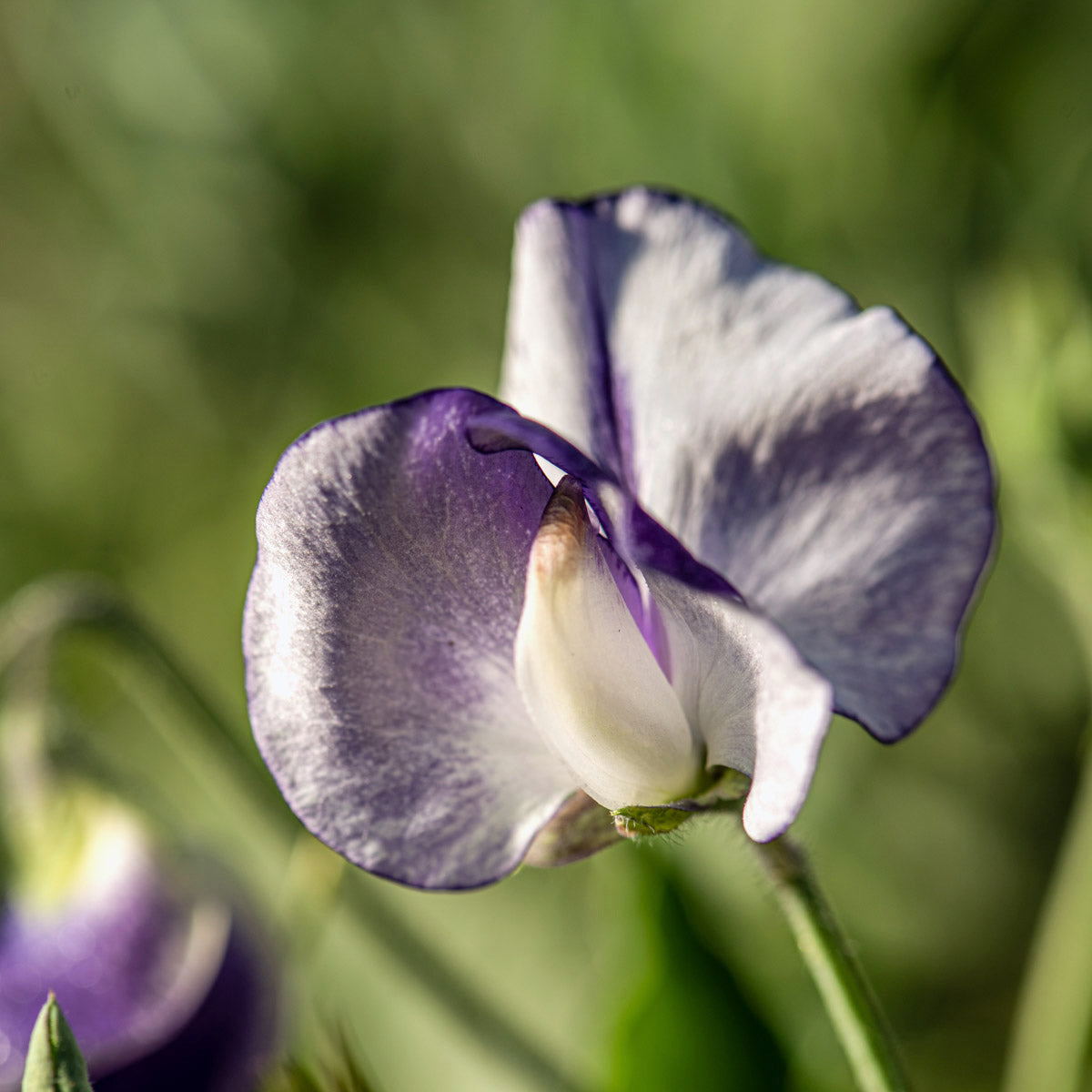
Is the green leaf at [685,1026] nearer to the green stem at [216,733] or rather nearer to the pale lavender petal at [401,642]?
the green stem at [216,733]

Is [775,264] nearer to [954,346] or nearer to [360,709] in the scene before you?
[360,709]

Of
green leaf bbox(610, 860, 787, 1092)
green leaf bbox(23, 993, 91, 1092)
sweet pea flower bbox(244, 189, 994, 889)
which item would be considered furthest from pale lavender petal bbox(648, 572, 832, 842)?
green leaf bbox(610, 860, 787, 1092)

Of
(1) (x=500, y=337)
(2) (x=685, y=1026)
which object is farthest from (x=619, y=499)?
(1) (x=500, y=337)

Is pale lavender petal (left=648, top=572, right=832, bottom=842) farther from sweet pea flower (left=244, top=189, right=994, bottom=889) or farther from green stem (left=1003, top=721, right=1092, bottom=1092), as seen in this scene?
green stem (left=1003, top=721, right=1092, bottom=1092)

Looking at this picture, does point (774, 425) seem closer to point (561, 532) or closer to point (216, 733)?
point (561, 532)

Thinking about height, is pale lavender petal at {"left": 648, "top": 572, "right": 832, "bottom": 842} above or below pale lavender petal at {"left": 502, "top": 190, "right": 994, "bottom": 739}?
below

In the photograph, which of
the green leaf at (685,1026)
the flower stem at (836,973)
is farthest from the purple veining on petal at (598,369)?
the green leaf at (685,1026)

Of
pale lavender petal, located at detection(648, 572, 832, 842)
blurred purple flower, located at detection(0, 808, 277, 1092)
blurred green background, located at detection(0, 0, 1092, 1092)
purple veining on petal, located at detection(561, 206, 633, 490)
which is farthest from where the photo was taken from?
blurred green background, located at detection(0, 0, 1092, 1092)
